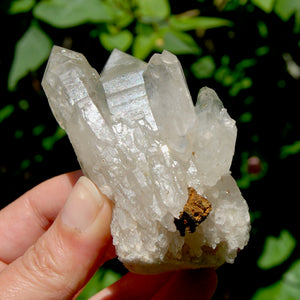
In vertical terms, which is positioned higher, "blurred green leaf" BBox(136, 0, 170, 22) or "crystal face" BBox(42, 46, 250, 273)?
"blurred green leaf" BBox(136, 0, 170, 22)

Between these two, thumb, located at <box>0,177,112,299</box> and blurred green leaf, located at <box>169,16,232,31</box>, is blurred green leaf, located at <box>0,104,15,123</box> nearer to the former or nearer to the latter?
blurred green leaf, located at <box>169,16,232,31</box>

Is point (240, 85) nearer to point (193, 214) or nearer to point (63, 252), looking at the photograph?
point (193, 214)

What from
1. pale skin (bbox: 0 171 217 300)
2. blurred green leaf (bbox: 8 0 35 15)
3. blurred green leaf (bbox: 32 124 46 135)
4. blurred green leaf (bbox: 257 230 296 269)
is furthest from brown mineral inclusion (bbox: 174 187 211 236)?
blurred green leaf (bbox: 32 124 46 135)

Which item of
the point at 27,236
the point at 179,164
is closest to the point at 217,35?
the point at 179,164

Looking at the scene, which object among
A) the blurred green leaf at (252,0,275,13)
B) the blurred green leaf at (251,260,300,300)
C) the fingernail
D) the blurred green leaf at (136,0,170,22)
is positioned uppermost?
the blurred green leaf at (252,0,275,13)

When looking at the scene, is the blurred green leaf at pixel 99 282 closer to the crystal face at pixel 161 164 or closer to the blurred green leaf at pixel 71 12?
the crystal face at pixel 161 164

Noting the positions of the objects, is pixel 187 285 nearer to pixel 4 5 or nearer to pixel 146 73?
pixel 146 73

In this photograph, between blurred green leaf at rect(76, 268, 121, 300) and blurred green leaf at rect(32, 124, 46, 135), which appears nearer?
blurred green leaf at rect(76, 268, 121, 300)
